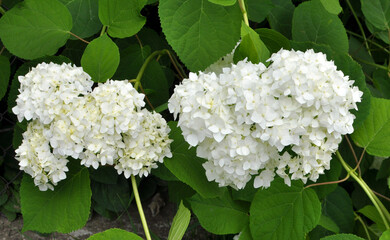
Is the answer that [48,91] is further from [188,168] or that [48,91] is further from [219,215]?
[219,215]

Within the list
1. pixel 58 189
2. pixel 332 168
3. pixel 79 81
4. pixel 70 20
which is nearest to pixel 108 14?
pixel 70 20

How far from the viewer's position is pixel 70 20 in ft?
4.54

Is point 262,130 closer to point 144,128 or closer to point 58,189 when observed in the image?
point 144,128

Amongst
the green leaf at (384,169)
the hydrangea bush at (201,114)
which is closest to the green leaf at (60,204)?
the hydrangea bush at (201,114)

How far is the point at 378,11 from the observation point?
178 cm

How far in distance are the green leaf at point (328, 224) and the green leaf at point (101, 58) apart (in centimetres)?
81

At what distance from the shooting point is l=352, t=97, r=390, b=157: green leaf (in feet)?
4.53

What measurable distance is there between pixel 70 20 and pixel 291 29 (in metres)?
0.79

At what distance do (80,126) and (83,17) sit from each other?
0.48 metres

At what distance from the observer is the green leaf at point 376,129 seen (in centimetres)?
138

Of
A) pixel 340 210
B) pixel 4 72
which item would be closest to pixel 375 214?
pixel 340 210

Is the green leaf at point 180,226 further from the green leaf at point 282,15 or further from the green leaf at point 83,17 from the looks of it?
the green leaf at point 282,15

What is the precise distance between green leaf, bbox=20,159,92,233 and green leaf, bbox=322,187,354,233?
0.88 m

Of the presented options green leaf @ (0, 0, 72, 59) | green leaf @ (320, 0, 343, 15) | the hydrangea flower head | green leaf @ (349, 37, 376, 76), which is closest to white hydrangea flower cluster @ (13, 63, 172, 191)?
the hydrangea flower head
